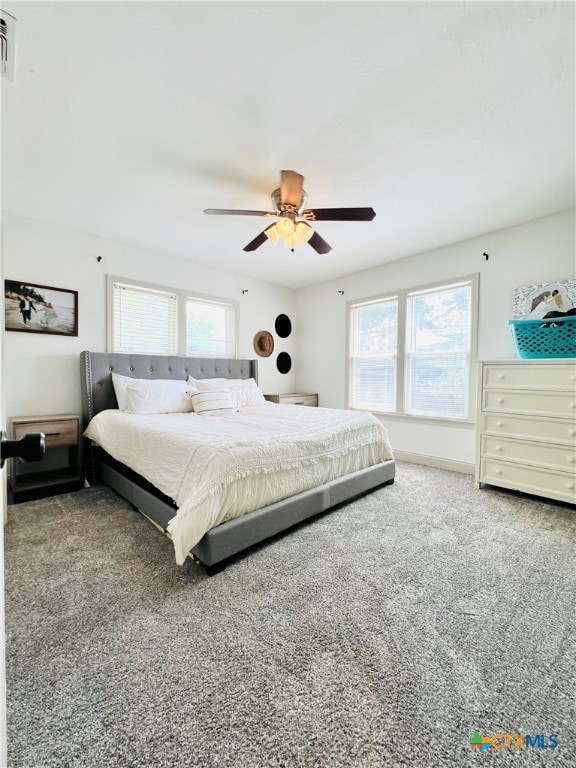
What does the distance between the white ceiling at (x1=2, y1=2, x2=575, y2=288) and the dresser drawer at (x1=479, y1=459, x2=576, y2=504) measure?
92.4 inches

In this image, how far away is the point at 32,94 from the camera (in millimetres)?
1848

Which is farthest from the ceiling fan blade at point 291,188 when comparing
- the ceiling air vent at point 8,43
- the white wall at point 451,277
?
the white wall at point 451,277

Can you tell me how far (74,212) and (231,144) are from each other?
6.20 ft

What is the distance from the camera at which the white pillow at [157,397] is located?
3.41 metres

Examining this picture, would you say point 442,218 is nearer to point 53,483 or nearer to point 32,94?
point 32,94

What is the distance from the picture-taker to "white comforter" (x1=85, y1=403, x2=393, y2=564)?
1902mm

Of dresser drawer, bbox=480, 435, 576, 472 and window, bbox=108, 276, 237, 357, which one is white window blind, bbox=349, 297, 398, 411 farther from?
window, bbox=108, 276, 237, 357

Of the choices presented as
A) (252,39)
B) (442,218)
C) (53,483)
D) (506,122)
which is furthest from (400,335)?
(53,483)

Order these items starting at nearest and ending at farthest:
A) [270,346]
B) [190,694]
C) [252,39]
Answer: [190,694], [252,39], [270,346]

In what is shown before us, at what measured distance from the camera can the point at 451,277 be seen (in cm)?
387

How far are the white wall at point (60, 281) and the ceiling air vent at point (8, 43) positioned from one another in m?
1.85

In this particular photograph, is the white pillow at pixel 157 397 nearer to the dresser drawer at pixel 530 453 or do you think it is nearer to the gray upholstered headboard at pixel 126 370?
the gray upholstered headboard at pixel 126 370

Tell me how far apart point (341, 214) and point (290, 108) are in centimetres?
67

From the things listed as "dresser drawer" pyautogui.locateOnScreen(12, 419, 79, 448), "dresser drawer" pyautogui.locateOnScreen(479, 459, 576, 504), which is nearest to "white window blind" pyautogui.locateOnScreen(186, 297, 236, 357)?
"dresser drawer" pyautogui.locateOnScreen(12, 419, 79, 448)
